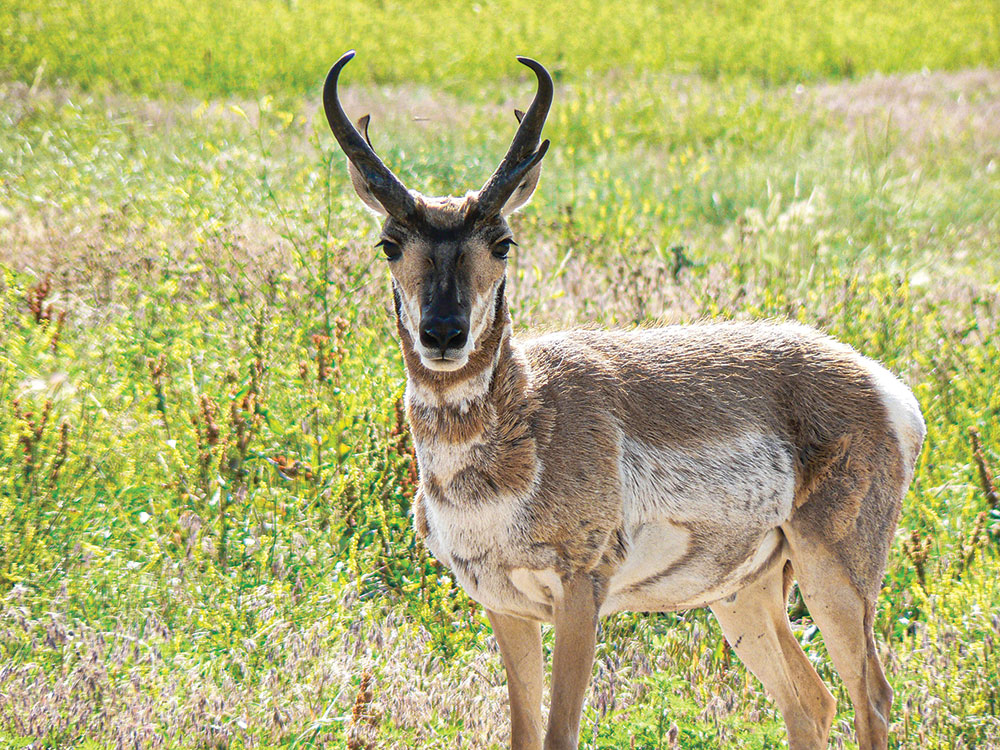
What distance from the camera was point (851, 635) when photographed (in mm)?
4512

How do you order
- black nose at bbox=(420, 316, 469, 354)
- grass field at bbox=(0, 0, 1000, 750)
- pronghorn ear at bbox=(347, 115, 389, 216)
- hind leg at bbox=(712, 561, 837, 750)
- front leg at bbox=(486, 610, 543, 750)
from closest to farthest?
black nose at bbox=(420, 316, 469, 354), pronghorn ear at bbox=(347, 115, 389, 216), front leg at bbox=(486, 610, 543, 750), grass field at bbox=(0, 0, 1000, 750), hind leg at bbox=(712, 561, 837, 750)

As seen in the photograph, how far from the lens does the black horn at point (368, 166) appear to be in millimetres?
3990

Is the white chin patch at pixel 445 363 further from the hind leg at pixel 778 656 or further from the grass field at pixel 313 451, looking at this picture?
the hind leg at pixel 778 656

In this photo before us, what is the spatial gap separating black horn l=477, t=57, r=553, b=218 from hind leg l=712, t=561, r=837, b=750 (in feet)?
7.08

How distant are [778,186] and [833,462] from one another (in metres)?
9.13

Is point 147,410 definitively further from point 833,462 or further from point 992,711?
point 992,711

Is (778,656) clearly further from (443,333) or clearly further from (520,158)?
(520,158)

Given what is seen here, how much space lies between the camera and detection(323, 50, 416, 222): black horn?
399 centimetres

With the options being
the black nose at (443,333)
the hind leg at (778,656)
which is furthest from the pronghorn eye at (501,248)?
the hind leg at (778,656)

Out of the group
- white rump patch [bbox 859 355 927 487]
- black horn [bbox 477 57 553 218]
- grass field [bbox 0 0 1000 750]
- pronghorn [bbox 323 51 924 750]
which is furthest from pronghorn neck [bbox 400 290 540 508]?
white rump patch [bbox 859 355 927 487]

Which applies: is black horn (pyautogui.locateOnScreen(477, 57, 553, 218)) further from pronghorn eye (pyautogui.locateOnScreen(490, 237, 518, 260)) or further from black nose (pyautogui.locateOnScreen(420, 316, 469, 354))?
black nose (pyautogui.locateOnScreen(420, 316, 469, 354))

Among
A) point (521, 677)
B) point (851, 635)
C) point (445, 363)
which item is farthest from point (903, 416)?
point (445, 363)

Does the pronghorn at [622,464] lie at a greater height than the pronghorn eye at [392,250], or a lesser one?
lesser

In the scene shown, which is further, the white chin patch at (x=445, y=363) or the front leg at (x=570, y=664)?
the front leg at (x=570, y=664)
